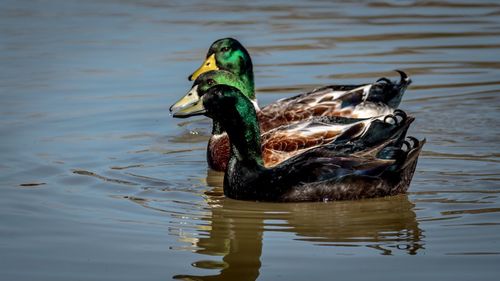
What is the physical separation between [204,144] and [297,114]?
1038 mm

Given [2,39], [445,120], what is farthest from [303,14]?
[445,120]

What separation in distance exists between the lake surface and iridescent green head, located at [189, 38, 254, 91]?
2.41 ft

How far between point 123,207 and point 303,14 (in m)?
9.76

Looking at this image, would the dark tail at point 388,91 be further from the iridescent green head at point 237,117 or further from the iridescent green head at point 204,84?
the iridescent green head at point 237,117

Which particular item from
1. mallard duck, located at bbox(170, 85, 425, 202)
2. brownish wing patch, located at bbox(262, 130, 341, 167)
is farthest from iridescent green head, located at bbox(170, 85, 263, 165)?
brownish wing patch, located at bbox(262, 130, 341, 167)

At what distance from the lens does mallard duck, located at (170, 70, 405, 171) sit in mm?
10797

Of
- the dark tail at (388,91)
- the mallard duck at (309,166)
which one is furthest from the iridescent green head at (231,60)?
the mallard duck at (309,166)

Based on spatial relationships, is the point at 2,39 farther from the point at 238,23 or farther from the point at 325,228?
the point at 325,228

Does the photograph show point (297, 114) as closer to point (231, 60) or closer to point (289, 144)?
point (231, 60)

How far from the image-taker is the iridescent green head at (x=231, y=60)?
1308cm

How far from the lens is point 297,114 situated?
12.2 meters

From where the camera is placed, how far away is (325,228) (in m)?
8.87

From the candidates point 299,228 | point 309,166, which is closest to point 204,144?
point 309,166

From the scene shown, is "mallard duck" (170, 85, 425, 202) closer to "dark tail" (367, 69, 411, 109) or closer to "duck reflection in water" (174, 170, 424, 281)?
"duck reflection in water" (174, 170, 424, 281)
